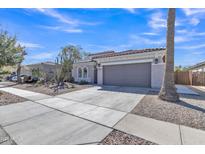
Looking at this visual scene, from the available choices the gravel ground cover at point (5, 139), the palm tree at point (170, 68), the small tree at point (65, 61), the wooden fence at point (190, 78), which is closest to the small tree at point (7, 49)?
the small tree at point (65, 61)

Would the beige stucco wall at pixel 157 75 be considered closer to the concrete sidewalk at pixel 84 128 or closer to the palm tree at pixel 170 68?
the palm tree at pixel 170 68

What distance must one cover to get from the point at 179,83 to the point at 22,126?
16238 mm

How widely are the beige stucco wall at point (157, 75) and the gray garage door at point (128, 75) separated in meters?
0.40

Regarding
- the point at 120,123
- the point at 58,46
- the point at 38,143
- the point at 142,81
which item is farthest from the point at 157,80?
the point at 58,46

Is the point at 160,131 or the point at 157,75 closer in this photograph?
the point at 160,131

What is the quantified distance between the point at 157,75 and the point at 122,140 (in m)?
9.05

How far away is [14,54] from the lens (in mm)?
8742

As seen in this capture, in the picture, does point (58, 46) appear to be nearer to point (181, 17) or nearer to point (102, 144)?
point (181, 17)

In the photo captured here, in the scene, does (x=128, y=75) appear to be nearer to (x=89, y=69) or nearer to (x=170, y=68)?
(x=170, y=68)

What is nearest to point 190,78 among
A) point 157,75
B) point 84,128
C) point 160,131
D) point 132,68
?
point 157,75

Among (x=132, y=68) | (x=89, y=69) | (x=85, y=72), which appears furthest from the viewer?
(x=85, y=72)

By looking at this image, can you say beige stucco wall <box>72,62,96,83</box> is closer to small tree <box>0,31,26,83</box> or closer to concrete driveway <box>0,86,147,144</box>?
small tree <box>0,31,26,83</box>

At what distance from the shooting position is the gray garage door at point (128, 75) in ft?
37.4

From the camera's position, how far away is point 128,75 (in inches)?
485
